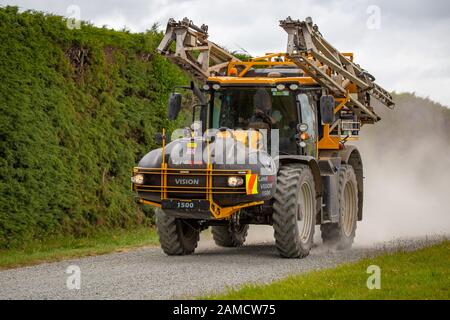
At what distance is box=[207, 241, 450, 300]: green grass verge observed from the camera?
10.9m

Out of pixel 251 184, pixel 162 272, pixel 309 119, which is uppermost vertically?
pixel 309 119

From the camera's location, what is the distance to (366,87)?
18484mm

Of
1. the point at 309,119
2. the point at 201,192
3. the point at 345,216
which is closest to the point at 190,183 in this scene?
the point at 201,192

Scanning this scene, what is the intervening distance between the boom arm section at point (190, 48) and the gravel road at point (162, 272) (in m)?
3.12

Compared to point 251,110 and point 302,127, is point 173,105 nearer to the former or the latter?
point 251,110

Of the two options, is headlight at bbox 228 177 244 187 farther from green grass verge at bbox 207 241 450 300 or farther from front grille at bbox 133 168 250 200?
green grass verge at bbox 207 241 450 300

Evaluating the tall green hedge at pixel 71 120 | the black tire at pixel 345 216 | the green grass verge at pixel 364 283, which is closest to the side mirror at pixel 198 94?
the black tire at pixel 345 216

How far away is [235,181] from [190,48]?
3.29 m

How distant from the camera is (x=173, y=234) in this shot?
16.1 metres

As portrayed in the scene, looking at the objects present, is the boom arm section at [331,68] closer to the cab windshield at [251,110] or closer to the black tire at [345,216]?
the cab windshield at [251,110]

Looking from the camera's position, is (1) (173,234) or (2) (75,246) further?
(2) (75,246)

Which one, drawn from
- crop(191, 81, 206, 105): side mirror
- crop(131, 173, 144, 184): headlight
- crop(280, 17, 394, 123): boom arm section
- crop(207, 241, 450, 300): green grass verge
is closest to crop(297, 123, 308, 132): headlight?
crop(280, 17, 394, 123): boom arm section

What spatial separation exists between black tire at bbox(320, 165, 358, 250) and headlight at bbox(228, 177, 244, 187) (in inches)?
154

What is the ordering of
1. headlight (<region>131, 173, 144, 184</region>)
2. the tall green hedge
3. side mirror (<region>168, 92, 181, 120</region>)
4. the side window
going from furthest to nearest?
the tall green hedge → the side window → side mirror (<region>168, 92, 181, 120</region>) → headlight (<region>131, 173, 144, 184</region>)
